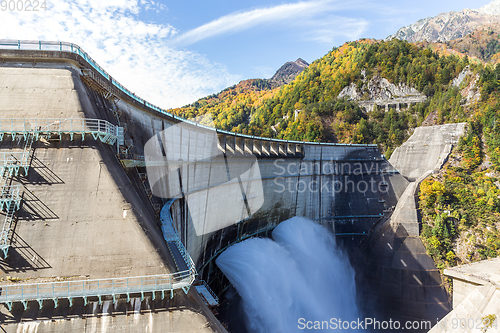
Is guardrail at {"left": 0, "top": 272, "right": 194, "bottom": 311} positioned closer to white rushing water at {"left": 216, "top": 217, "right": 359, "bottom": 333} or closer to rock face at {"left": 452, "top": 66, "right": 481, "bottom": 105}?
white rushing water at {"left": 216, "top": 217, "right": 359, "bottom": 333}

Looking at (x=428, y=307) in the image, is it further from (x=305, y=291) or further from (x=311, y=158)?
(x=311, y=158)

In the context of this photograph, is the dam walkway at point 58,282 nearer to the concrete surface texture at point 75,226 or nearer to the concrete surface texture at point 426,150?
the concrete surface texture at point 75,226

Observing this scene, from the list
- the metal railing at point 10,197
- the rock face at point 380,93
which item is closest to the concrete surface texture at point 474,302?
the metal railing at point 10,197

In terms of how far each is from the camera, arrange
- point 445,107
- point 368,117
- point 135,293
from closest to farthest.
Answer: point 135,293
point 445,107
point 368,117

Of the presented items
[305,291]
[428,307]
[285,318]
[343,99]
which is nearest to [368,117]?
[343,99]

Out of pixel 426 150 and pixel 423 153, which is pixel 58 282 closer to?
pixel 423 153
